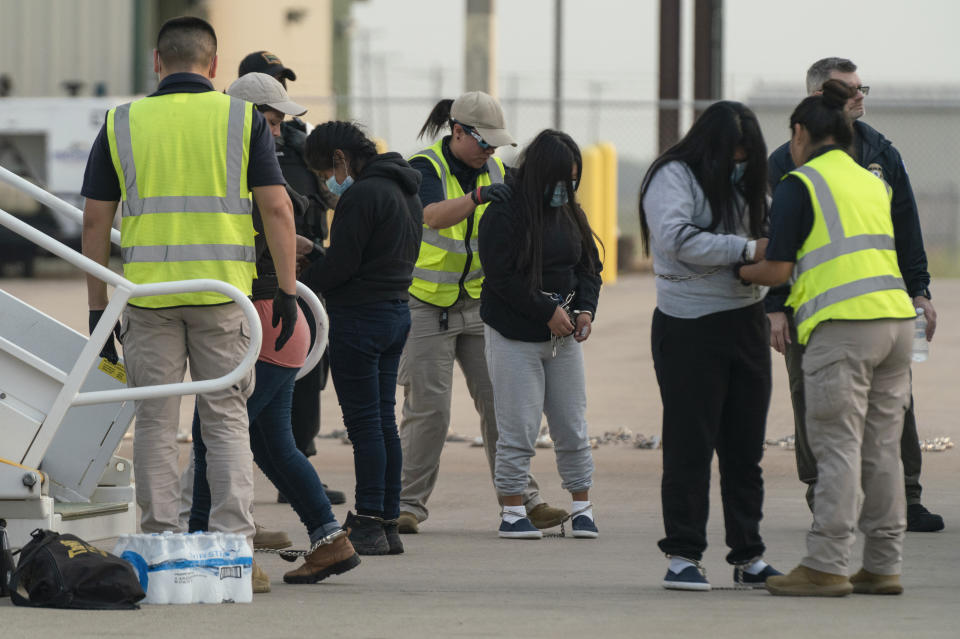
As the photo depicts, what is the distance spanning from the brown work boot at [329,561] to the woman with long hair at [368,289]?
74cm

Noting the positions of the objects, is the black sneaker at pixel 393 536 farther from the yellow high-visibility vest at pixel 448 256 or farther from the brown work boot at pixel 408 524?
the yellow high-visibility vest at pixel 448 256

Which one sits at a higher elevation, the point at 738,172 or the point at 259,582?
the point at 738,172

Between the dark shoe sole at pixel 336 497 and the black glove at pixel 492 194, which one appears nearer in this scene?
the black glove at pixel 492 194

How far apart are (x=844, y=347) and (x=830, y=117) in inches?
30.5

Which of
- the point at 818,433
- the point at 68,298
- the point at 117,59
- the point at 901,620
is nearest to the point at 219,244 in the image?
the point at 818,433

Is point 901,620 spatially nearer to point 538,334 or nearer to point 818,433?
point 818,433

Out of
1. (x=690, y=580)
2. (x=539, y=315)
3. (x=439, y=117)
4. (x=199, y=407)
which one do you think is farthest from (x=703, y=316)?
(x=439, y=117)

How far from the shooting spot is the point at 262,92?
6.43 metres

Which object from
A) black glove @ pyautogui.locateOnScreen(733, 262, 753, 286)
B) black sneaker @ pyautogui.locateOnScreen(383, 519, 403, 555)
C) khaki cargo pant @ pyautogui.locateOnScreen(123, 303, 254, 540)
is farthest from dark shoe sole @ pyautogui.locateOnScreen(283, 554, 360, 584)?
black glove @ pyautogui.locateOnScreen(733, 262, 753, 286)

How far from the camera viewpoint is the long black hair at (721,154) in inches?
207

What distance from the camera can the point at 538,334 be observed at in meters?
6.57

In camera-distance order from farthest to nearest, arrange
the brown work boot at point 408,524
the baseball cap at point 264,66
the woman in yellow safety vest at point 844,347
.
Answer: the baseball cap at point 264,66, the brown work boot at point 408,524, the woman in yellow safety vest at point 844,347

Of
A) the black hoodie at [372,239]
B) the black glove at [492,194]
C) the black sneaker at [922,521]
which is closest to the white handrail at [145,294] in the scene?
the black hoodie at [372,239]

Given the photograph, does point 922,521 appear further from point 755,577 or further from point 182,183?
point 182,183
